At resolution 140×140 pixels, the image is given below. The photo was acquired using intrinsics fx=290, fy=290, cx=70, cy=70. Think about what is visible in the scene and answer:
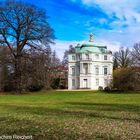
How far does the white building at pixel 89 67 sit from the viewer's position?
233 feet

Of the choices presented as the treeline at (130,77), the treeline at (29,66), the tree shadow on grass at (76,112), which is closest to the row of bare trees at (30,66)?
the treeline at (29,66)

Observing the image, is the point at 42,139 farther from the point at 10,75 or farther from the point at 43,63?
the point at 10,75

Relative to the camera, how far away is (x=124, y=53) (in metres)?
83.6

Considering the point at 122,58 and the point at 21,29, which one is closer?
the point at 21,29

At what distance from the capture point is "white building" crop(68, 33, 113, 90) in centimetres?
7094

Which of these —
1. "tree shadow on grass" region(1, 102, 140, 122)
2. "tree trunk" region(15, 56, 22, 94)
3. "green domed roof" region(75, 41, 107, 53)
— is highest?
"green domed roof" region(75, 41, 107, 53)

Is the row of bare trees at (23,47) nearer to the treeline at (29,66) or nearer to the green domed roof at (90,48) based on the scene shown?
the treeline at (29,66)

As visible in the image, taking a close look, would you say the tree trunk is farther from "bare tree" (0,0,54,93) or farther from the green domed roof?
the green domed roof

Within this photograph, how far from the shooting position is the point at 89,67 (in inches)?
2805

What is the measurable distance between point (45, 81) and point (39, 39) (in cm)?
615

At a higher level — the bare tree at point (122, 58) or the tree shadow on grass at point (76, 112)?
the bare tree at point (122, 58)

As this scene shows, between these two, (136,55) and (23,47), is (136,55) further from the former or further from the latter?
(23,47)

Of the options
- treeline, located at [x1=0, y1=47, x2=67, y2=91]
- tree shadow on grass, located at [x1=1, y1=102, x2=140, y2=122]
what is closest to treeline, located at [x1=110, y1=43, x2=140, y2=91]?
treeline, located at [x1=0, y1=47, x2=67, y2=91]

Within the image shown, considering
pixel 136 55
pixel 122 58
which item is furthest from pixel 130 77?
pixel 122 58
